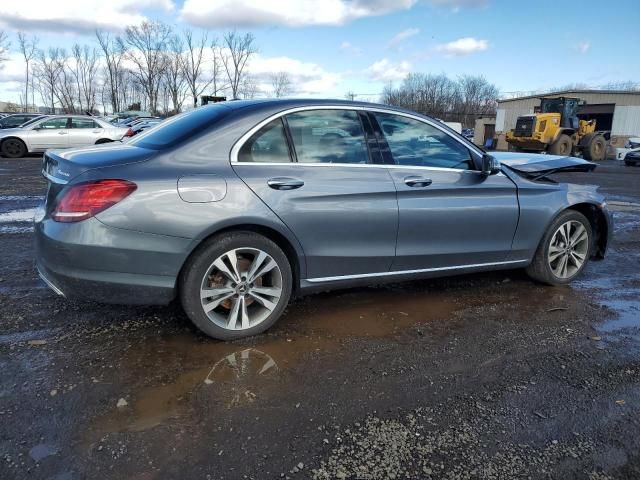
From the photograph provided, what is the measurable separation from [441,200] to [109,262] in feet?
8.02

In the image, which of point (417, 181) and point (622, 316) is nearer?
point (417, 181)

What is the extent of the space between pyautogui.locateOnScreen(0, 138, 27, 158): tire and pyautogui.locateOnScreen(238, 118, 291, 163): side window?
17.2 meters

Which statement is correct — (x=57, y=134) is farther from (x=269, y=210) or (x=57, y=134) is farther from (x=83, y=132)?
(x=269, y=210)

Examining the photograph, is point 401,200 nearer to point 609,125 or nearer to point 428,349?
point 428,349

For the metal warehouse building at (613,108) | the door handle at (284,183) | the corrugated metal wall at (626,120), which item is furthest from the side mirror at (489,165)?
the corrugated metal wall at (626,120)

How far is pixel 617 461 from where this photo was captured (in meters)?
2.34

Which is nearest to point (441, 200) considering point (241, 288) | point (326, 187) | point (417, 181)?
point (417, 181)

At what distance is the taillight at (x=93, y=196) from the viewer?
2.97 m

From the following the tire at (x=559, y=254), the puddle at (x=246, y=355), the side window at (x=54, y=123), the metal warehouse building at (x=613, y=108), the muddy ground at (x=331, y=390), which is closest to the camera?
the muddy ground at (x=331, y=390)

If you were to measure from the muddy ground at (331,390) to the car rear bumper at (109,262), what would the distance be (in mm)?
413

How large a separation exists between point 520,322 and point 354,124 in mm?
2006

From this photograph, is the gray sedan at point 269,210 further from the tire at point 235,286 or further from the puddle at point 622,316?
the puddle at point 622,316

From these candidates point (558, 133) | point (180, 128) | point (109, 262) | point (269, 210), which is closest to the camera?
point (109, 262)

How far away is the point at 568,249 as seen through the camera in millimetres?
4824
